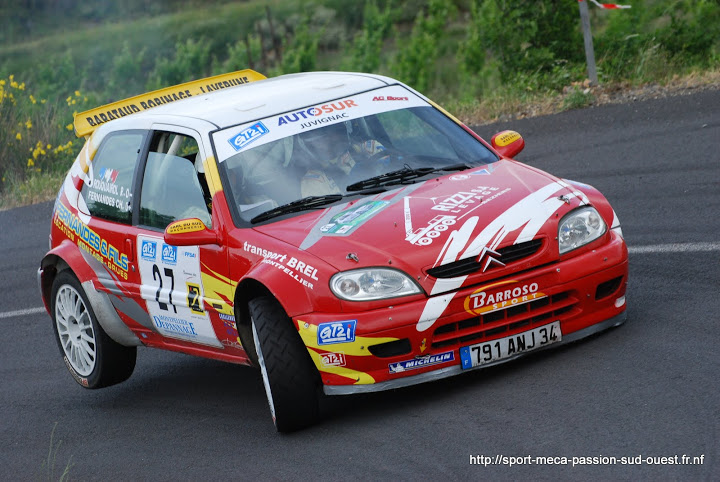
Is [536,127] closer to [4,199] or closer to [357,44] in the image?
[4,199]

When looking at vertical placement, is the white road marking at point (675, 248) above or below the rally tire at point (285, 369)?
below

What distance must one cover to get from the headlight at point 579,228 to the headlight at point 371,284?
85 centimetres

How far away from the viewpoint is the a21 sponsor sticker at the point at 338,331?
5.29 metres

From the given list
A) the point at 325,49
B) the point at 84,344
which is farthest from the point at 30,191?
the point at 325,49

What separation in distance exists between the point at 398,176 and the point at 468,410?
1528mm

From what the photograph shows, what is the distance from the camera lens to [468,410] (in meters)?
5.33

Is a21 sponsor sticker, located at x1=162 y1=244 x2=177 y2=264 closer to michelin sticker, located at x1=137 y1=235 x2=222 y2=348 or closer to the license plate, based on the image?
michelin sticker, located at x1=137 y1=235 x2=222 y2=348

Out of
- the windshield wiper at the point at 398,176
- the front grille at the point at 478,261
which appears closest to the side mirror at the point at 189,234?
the windshield wiper at the point at 398,176

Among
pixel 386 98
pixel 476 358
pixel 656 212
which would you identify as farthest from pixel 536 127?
pixel 476 358

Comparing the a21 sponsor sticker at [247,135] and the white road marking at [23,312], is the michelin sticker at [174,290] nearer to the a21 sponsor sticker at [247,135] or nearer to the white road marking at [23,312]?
the a21 sponsor sticker at [247,135]

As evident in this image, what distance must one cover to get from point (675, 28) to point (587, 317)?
9681 millimetres

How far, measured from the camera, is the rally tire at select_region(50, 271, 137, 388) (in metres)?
7.12

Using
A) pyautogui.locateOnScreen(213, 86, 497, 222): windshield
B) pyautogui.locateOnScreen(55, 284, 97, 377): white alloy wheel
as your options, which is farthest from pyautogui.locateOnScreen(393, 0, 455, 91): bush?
pyautogui.locateOnScreen(213, 86, 497, 222): windshield

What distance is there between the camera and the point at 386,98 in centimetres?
694
